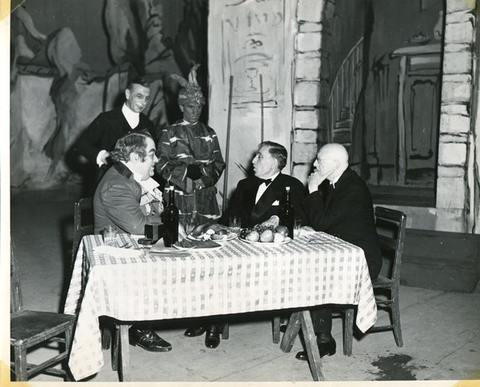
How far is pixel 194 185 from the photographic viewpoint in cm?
468

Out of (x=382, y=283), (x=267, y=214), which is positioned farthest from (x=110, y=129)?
(x=382, y=283)

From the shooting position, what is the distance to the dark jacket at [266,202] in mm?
4102

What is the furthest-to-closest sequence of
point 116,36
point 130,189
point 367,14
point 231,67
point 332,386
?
point 116,36, point 367,14, point 231,67, point 130,189, point 332,386

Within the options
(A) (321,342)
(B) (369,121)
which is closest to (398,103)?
(B) (369,121)

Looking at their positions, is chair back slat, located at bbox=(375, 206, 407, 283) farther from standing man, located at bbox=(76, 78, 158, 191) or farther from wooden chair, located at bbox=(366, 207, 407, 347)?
standing man, located at bbox=(76, 78, 158, 191)

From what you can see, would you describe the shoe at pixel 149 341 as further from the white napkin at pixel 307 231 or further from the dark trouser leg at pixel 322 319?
the white napkin at pixel 307 231

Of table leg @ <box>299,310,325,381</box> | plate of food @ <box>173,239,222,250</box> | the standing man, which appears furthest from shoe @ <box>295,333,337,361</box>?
the standing man

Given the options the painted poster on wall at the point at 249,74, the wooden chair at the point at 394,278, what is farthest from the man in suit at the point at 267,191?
the painted poster on wall at the point at 249,74

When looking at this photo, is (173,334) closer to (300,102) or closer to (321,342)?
(321,342)

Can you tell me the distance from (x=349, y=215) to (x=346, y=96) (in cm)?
325

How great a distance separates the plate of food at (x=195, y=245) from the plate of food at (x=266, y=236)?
0.22m

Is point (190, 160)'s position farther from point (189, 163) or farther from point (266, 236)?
point (266, 236)

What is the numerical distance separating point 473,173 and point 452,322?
1744 mm

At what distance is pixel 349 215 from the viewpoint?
12.7ft
